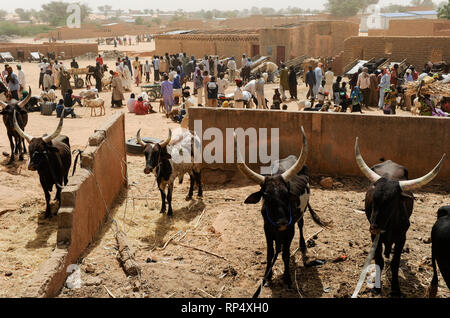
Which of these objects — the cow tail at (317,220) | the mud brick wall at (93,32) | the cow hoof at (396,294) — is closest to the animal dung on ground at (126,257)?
the cow tail at (317,220)

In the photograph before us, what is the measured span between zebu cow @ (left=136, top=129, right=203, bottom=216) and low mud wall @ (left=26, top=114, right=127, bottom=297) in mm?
782

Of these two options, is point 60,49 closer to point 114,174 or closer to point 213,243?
point 114,174

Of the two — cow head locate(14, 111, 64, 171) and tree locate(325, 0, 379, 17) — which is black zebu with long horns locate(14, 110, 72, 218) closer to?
cow head locate(14, 111, 64, 171)

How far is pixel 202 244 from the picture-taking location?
738 centimetres

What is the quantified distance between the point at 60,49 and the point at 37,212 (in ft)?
121

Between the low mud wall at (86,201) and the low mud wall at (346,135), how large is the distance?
1880 millimetres

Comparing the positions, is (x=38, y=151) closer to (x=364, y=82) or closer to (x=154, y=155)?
(x=154, y=155)

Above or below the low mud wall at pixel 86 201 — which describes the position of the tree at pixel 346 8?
above

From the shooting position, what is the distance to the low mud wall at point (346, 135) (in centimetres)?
925

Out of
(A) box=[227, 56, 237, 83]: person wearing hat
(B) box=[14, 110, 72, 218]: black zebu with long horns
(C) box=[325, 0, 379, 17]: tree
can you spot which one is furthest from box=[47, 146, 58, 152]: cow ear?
(C) box=[325, 0, 379, 17]: tree

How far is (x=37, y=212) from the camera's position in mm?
8719

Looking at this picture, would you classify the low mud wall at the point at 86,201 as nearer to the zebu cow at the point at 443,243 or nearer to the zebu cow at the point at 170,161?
the zebu cow at the point at 170,161
